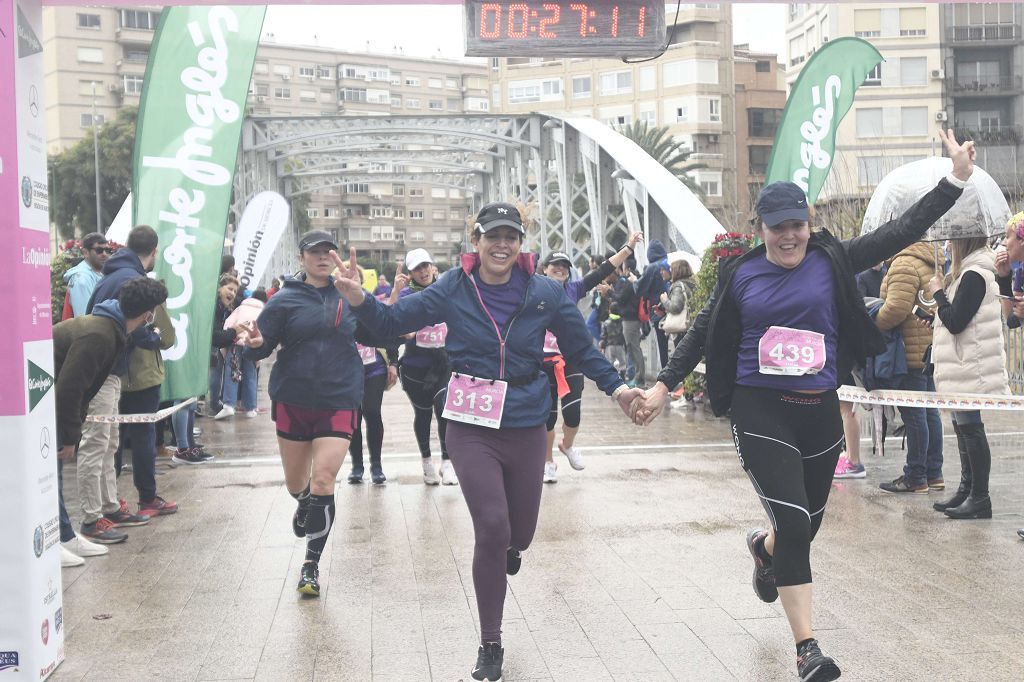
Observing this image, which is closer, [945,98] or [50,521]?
[50,521]

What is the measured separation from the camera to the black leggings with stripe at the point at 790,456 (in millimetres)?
4965

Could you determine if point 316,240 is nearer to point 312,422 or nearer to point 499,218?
point 312,422

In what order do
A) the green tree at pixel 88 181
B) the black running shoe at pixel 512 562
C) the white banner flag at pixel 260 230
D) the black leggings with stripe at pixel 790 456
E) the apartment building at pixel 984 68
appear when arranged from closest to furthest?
1. the black leggings with stripe at pixel 790 456
2. the black running shoe at pixel 512 562
3. the white banner flag at pixel 260 230
4. the green tree at pixel 88 181
5. the apartment building at pixel 984 68

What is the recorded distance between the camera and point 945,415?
1453cm

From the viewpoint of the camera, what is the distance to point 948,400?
26.2 ft

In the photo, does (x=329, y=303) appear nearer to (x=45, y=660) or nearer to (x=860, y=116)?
(x=45, y=660)

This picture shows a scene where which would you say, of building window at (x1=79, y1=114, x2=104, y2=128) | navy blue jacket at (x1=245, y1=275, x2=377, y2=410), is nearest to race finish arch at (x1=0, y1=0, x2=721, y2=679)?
navy blue jacket at (x1=245, y1=275, x2=377, y2=410)

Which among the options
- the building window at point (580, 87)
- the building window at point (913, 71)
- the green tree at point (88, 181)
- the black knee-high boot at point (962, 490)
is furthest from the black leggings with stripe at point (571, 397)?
the building window at point (580, 87)

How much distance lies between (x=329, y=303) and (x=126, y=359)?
8.21 ft

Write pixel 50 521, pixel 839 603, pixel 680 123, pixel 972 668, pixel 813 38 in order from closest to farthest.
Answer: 1. pixel 972 668
2. pixel 50 521
3. pixel 839 603
4. pixel 813 38
5. pixel 680 123

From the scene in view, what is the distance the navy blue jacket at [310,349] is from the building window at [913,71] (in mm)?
72312

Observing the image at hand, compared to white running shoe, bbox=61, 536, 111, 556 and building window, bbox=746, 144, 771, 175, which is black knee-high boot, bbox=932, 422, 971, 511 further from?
building window, bbox=746, 144, 771, 175

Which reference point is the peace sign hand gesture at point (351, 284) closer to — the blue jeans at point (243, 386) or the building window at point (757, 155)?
the blue jeans at point (243, 386)

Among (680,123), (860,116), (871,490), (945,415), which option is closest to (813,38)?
(860,116)
